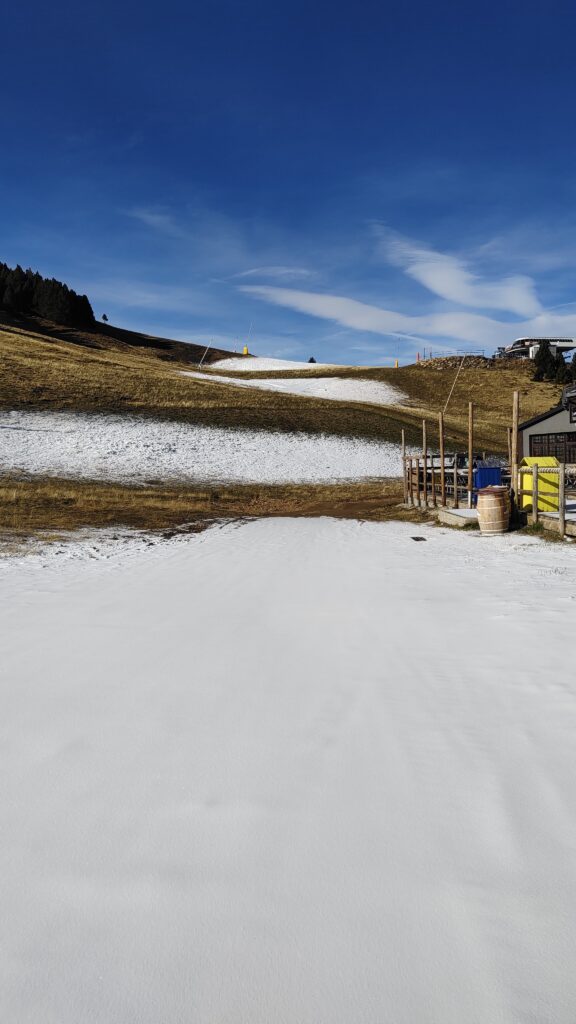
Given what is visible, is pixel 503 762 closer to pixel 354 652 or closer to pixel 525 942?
pixel 525 942

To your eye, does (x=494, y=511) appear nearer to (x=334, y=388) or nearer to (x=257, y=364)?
(x=334, y=388)

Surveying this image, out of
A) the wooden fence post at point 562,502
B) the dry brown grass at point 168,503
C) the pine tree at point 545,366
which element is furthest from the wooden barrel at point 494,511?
the pine tree at point 545,366

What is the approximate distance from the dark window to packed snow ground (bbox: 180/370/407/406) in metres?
29.3

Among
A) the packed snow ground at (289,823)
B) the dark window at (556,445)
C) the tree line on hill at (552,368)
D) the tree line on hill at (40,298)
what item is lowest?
the packed snow ground at (289,823)

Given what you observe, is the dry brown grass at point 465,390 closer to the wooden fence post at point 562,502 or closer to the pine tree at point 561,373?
the pine tree at point 561,373

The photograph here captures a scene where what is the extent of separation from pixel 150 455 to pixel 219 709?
30.3 metres

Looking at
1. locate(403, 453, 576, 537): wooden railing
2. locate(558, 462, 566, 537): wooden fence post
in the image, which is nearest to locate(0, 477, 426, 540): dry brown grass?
locate(403, 453, 576, 537): wooden railing

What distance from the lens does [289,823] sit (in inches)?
101

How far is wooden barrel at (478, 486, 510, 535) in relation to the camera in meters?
13.7

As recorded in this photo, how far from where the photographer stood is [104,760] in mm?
3166

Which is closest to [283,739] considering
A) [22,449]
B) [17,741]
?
[17,741]

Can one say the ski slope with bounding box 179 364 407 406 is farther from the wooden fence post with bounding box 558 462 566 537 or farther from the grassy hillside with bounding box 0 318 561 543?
the wooden fence post with bounding box 558 462 566 537

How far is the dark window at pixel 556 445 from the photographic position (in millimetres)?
29266

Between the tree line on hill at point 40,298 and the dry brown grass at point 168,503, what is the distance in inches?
3031
